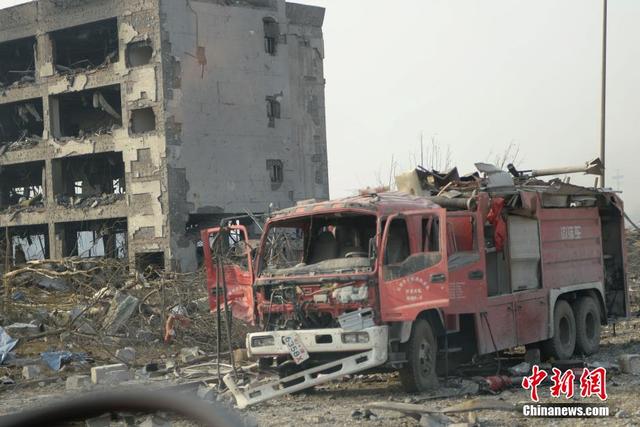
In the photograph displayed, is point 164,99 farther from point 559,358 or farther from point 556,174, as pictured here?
point 559,358

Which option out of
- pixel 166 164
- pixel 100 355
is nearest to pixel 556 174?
pixel 100 355

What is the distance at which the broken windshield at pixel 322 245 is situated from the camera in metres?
10.7

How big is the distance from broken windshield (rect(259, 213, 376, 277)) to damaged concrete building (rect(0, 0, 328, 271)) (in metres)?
24.2

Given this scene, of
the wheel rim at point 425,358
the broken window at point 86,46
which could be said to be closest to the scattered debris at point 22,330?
the wheel rim at point 425,358

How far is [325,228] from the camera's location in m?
11.4

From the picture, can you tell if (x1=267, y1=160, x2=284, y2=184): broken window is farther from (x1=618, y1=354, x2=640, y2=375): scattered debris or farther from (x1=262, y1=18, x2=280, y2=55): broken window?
(x1=618, y1=354, x2=640, y2=375): scattered debris

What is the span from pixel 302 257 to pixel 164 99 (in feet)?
84.8

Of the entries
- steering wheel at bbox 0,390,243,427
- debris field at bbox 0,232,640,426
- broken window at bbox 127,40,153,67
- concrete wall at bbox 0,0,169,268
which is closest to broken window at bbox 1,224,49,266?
concrete wall at bbox 0,0,169,268

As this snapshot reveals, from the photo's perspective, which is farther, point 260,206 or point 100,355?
point 260,206

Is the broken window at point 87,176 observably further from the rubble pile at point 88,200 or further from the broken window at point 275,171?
the broken window at point 275,171

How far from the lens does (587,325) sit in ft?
46.6

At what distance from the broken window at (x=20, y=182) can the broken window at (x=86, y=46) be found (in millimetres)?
5021

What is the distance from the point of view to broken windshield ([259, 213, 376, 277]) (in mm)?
10656

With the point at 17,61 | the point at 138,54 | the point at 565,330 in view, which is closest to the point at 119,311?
the point at 565,330
